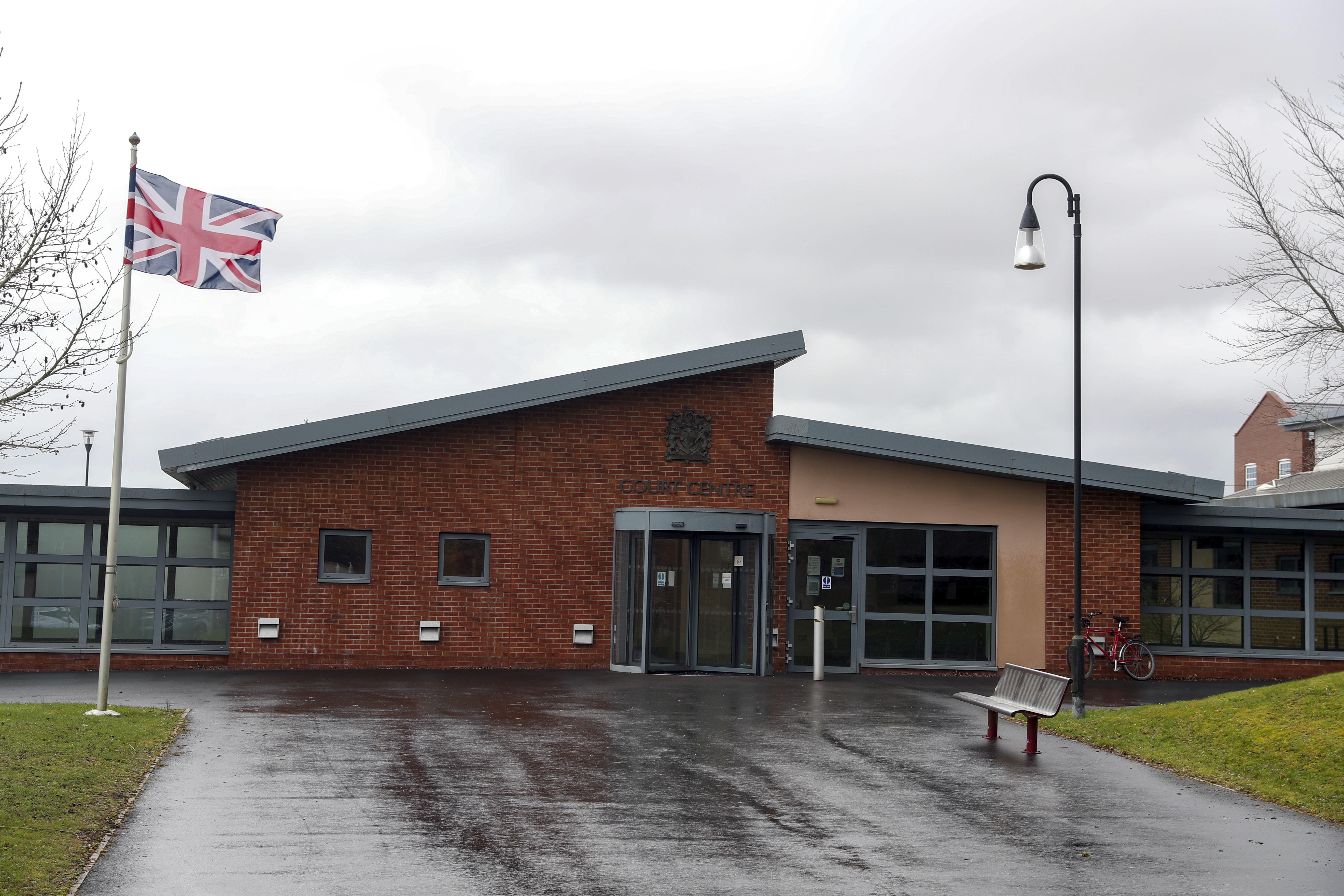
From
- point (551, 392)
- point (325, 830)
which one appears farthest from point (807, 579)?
point (325, 830)

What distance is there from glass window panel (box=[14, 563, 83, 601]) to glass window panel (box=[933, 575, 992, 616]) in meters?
13.4

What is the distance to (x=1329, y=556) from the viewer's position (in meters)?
22.5

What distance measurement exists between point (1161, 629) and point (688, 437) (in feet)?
28.4

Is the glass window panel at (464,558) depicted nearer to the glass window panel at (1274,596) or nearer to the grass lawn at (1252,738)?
the grass lawn at (1252,738)

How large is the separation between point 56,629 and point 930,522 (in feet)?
45.0

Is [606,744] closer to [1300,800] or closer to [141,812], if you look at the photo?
[141,812]

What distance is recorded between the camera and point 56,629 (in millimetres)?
20484

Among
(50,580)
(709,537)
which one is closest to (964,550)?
(709,537)

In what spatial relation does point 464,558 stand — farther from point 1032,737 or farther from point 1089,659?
point 1032,737

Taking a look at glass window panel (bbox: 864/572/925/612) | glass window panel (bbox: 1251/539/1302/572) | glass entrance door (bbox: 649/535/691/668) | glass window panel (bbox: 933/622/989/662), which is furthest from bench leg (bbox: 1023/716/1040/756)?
glass window panel (bbox: 1251/539/1302/572)

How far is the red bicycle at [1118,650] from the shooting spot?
68.5 ft

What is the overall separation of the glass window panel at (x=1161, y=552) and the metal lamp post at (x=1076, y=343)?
7.57 m

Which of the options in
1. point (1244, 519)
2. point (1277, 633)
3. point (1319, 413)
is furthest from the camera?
point (1277, 633)

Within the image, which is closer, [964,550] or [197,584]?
[197,584]
